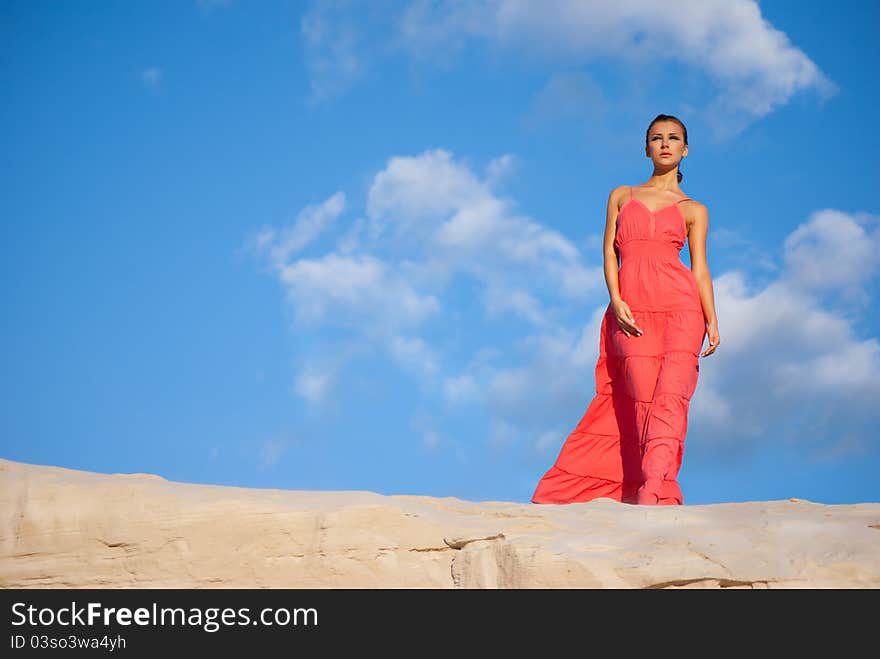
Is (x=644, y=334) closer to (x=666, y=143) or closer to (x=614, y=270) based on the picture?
(x=614, y=270)

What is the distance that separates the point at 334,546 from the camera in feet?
14.6

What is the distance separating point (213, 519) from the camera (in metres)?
4.51

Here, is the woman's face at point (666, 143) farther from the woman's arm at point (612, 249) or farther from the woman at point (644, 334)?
the woman's arm at point (612, 249)

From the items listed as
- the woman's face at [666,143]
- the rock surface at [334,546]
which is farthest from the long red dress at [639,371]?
the rock surface at [334,546]

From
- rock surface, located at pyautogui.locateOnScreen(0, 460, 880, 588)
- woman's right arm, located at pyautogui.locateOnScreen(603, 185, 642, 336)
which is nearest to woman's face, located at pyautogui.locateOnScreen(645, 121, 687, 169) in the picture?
woman's right arm, located at pyautogui.locateOnScreen(603, 185, 642, 336)

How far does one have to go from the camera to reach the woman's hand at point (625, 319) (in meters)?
7.83

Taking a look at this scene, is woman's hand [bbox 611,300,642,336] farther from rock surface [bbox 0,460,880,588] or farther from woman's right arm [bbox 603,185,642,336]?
rock surface [bbox 0,460,880,588]

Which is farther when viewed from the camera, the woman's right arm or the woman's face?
the woman's face

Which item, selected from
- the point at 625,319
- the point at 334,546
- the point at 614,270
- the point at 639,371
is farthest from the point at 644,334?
the point at 334,546

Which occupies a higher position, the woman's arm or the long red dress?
the woman's arm

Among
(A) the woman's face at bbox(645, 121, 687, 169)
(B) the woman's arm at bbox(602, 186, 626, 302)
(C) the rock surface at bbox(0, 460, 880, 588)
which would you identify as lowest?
(C) the rock surface at bbox(0, 460, 880, 588)

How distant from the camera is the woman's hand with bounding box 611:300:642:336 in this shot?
25.7 feet
